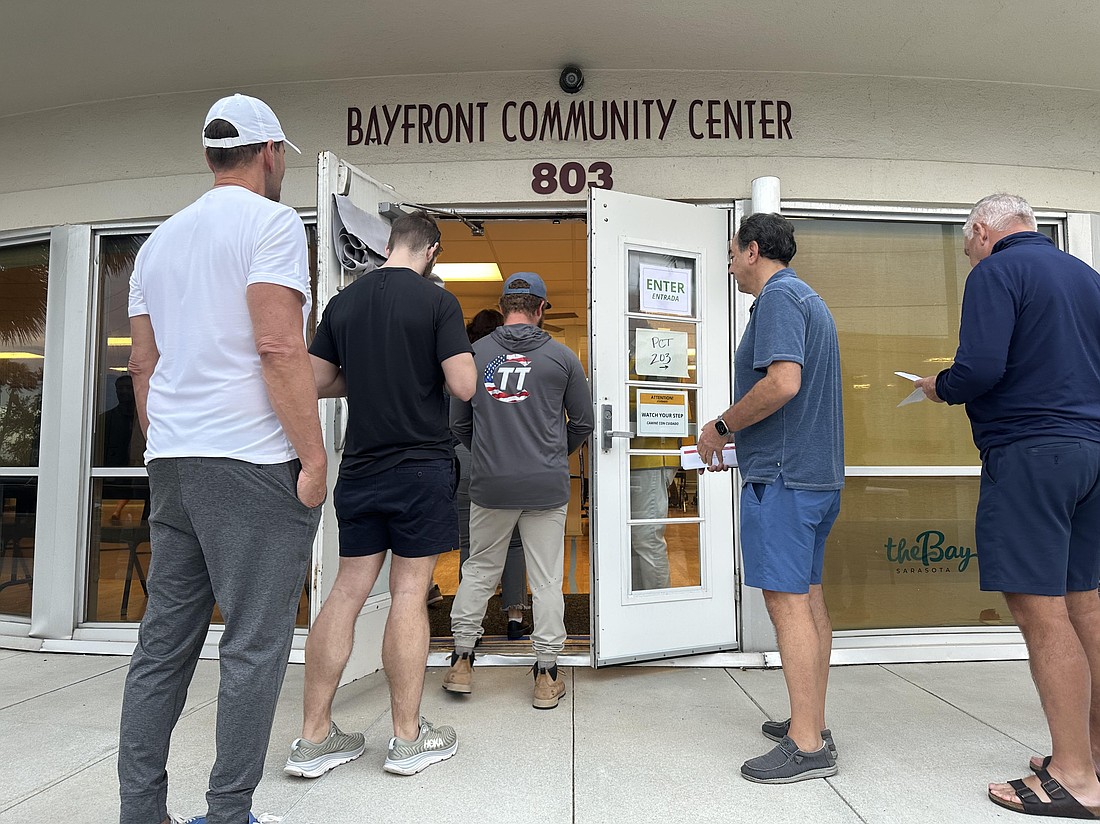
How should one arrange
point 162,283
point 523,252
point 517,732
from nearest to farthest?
point 162,283 → point 517,732 → point 523,252

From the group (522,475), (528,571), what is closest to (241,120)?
(522,475)

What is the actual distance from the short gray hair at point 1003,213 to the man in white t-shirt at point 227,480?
84.8 inches

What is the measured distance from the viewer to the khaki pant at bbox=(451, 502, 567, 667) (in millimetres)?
3318

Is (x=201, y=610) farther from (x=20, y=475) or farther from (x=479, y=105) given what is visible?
(x=20, y=475)

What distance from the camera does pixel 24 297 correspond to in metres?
4.64

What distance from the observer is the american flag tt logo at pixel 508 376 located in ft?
11.1

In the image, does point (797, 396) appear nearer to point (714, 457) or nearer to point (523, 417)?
point (714, 457)

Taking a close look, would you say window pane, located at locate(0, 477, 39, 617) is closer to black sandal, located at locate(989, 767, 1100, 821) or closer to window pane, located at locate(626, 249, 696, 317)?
window pane, located at locate(626, 249, 696, 317)

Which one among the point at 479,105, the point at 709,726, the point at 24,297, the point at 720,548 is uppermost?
the point at 479,105

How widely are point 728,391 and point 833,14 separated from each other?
1.87 meters

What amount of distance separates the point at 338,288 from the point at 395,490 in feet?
4.41

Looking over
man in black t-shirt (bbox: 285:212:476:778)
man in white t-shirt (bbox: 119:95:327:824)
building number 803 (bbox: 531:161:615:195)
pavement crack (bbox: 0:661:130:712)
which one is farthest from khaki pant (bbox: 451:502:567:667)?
building number 803 (bbox: 531:161:615:195)

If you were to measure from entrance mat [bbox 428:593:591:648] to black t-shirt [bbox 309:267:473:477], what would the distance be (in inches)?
75.6

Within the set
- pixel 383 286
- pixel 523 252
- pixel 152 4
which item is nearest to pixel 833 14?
pixel 383 286
